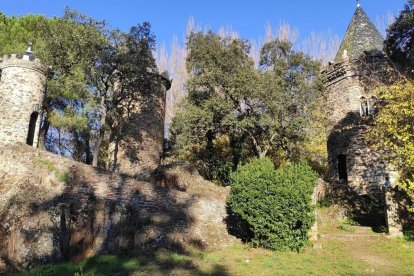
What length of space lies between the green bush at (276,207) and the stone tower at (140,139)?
1056cm

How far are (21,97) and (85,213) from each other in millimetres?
7435

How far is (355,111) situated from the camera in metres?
21.8

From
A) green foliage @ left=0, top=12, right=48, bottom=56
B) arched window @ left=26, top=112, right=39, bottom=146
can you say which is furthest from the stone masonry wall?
green foliage @ left=0, top=12, right=48, bottom=56

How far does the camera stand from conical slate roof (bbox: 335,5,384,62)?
22734 millimetres

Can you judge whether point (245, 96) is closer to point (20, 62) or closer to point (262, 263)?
point (20, 62)

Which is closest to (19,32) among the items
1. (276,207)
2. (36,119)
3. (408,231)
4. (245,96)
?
(36,119)

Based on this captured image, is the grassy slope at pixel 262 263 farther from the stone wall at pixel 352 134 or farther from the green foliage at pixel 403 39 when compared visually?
the green foliage at pixel 403 39

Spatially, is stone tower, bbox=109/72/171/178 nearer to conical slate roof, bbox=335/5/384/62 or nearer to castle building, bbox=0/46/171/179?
castle building, bbox=0/46/171/179

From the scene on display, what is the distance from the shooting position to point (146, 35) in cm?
1978

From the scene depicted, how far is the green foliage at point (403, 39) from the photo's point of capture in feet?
52.6

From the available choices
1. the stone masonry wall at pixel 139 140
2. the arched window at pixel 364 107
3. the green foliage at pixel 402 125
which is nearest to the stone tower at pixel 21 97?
the stone masonry wall at pixel 139 140

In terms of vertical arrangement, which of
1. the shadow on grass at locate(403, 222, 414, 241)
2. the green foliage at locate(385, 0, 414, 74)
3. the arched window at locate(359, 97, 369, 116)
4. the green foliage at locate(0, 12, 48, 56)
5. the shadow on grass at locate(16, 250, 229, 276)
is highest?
the green foliage at locate(0, 12, 48, 56)

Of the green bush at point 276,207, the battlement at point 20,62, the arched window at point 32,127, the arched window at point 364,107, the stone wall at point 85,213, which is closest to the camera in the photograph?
the stone wall at point 85,213

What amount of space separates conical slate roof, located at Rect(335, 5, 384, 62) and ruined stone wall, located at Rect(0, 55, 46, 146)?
16238 millimetres
